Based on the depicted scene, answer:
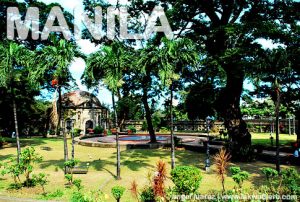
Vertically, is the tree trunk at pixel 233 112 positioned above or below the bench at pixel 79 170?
above

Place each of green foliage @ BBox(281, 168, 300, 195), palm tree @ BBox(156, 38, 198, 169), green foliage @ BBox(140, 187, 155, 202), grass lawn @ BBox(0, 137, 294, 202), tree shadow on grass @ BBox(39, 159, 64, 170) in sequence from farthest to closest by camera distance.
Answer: tree shadow on grass @ BBox(39, 159, 64, 170) → palm tree @ BBox(156, 38, 198, 169) → grass lawn @ BBox(0, 137, 294, 202) → green foliage @ BBox(140, 187, 155, 202) → green foliage @ BBox(281, 168, 300, 195)

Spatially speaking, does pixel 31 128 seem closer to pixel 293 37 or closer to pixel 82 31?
pixel 82 31

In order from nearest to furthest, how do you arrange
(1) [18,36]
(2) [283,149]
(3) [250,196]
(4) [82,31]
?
(3) [250,196]
(2) [283,149]
(4) [82,31]
(1) [18,36]

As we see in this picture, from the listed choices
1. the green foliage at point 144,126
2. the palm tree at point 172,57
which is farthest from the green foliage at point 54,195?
the green foliage at point 144,126

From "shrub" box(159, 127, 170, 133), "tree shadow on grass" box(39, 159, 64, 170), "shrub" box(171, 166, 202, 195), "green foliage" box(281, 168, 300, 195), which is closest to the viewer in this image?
"green foliage" box(281, 168, 300, 195)

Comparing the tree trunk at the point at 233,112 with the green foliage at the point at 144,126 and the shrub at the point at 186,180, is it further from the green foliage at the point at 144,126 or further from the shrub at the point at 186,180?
the green foliage at the point at 144,126

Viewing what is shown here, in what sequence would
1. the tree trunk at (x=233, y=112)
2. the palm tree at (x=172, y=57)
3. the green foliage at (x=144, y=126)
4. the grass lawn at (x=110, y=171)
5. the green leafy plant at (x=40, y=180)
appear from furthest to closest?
the green foliage at (x=144, y=126), the tree trunk at (x=233, y=112), the palm tree at (x=172, y=57), the grass lawn at (x=110, y=171), the green leafy plant at (x=40, y=180)

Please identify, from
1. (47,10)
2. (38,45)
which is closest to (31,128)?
(38,45)

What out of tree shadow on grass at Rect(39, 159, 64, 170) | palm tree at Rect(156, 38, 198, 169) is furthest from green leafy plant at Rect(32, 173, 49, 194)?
palm tree at Rect(156, 38, 198, 169)

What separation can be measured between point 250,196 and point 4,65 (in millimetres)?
13167

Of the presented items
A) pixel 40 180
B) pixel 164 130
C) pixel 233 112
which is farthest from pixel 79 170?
pixel 164 130

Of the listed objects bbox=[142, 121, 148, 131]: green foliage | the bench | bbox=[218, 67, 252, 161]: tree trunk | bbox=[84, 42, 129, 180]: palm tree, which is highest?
bbox=[84, 42, 129, 180]: palm tree

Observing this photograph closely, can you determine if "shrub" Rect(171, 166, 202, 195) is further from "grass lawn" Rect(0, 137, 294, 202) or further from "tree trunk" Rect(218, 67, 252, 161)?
"tree trunk" Rect(218, 67, 252, 161)

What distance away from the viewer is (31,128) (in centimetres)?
4444
